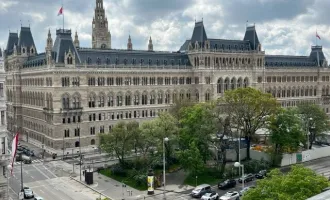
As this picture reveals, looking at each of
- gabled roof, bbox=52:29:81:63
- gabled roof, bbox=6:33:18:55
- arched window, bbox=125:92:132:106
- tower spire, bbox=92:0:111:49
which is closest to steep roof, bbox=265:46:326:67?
arched window, bbox=125:92:132:106

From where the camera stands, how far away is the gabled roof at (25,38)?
129 m

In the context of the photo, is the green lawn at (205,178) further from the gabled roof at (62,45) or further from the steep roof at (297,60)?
the steep roof at (297,60)

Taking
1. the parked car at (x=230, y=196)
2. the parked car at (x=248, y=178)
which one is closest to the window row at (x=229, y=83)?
the parked car at (x=248, y=178)

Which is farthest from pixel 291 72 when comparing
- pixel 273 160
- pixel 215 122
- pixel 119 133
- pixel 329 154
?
pixel 119 133

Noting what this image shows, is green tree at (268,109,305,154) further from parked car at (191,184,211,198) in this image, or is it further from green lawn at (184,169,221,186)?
parked car at (191,184,211,198)

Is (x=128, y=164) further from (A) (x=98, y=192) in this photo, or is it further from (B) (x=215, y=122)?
(B) (x=215, y=122)

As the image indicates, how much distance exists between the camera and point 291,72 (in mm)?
154500

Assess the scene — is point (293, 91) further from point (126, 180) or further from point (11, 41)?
point (11, 41)

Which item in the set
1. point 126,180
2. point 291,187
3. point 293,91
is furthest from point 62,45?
point 293,91

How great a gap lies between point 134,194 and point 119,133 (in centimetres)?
1412

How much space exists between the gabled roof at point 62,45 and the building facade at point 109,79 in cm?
25

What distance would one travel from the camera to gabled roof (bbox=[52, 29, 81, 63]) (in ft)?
340

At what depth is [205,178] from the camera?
77.6 m

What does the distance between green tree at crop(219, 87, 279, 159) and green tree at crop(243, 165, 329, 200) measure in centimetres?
3933
